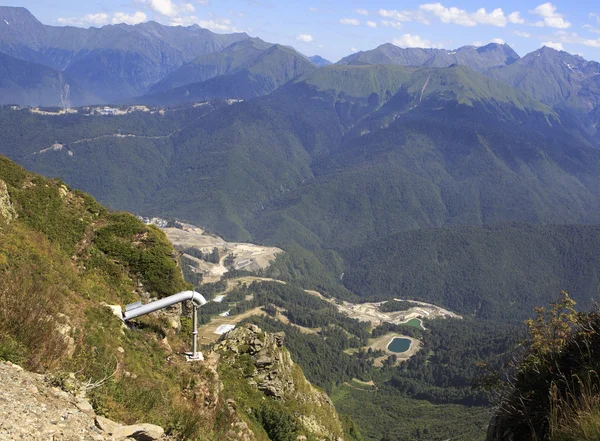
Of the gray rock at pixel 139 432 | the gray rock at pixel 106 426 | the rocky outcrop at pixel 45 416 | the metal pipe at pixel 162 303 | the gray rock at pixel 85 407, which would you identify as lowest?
the metal pipe at pixel 162 303

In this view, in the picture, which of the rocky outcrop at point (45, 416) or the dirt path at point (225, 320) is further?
the dirt path at point (225, 320)

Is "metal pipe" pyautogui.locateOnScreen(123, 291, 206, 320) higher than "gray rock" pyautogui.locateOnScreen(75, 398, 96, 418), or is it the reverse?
"gray rock" pyautogui.locateOnScreen(75, 398, 96, 418)

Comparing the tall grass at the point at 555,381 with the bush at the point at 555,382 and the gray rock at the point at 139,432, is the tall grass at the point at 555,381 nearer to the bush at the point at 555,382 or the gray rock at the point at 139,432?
the bush at the point at 555,382

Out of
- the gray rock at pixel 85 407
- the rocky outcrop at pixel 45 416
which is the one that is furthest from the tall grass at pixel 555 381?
the gray rock at pixel 85 407

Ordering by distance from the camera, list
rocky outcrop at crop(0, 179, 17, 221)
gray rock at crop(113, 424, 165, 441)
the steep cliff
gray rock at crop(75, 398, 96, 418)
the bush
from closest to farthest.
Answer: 1. the bush
2. gray rock at crop(75, 398, 96, 418)
3. gray rock at crop(113, 424, 165, 441)
4. the steep cliff
5. rocky outcrop at crop(0, 179, 17, 221)

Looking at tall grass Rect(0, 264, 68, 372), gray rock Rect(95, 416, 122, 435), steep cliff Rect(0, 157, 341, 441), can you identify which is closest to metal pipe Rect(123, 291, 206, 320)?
steep cliff Rect(0, 157, 341, 441)

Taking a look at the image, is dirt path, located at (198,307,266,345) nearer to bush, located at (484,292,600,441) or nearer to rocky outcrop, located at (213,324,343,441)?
rocky outcrop, located at (213,324,343,441)

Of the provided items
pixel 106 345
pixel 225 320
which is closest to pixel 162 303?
pixel 106 345
